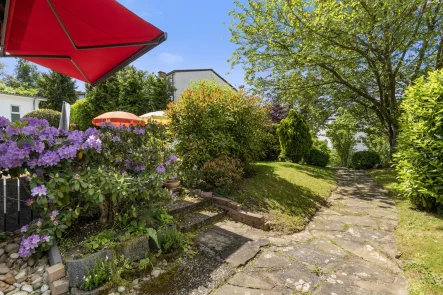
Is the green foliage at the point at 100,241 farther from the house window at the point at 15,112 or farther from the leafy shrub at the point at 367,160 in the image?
the house window at the point at 15,112

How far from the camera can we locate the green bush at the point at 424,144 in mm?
4566

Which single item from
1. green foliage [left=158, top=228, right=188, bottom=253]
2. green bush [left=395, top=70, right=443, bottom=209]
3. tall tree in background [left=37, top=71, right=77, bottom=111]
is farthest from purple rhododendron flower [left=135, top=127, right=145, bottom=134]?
tall tree in background [left=37, top=71, right=77, bottom=111]

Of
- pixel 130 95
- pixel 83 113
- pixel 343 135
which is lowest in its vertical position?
pixel 343 135

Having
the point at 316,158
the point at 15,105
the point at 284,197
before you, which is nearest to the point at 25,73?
the point at 15,105

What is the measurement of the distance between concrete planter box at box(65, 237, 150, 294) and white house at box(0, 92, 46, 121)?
18527 mm

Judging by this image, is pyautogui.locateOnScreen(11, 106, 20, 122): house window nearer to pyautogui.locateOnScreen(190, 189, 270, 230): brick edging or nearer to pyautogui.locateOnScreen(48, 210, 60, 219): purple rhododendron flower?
pyautogui.locateOnScreen(190, 189, 270, 230): brick edging

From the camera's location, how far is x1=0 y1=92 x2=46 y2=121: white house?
15.9 m

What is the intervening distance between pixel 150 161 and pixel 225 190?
2.38m

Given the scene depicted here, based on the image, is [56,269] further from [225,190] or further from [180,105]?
[180,105]

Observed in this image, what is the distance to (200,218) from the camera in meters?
4.19

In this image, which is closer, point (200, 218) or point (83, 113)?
point (200, 218)

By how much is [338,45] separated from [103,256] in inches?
376

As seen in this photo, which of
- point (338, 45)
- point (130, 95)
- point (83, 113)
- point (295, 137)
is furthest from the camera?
point (130, 95)

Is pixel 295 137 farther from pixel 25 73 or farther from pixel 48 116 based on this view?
pixel 25 73
